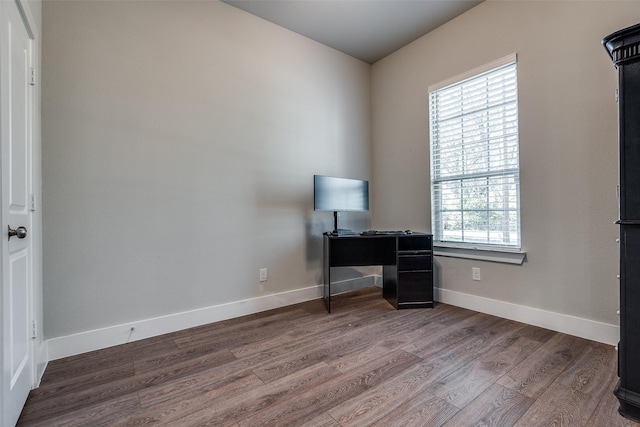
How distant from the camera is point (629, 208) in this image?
4.46 feet

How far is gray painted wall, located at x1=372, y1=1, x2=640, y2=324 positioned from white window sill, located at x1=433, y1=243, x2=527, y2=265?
62 millimetres

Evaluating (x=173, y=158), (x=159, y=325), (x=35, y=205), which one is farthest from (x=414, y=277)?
(x=35, y=205)

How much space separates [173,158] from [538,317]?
3274 millimetres

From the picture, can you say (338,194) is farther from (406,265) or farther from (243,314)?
(243,314)

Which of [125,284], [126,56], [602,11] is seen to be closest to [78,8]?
[126,56]

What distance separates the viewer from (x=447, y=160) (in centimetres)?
305

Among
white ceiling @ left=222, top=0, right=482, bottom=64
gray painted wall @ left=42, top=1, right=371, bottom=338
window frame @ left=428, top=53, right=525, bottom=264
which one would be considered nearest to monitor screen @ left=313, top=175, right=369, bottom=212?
gray painted wall @ left=42, top=1, right=371, bottom=338

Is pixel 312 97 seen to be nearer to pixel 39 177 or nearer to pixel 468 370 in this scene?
pixel 39 177

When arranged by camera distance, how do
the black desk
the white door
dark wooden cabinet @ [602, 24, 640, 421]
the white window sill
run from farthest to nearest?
the black desk < the white window sill < dark wooden cabinet @ [602, 24, 640, 421] < the white door

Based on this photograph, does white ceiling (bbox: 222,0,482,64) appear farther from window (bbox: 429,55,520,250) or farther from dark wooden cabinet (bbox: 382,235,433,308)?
dark wooden cabinet (bbox: 382,235,433,308)

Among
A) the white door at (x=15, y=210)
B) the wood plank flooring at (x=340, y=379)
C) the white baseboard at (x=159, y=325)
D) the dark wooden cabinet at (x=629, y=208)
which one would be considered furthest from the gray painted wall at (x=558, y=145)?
the white door at (x=15, y=210)

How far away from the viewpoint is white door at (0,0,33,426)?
1.23 metres

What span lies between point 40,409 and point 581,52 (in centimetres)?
405

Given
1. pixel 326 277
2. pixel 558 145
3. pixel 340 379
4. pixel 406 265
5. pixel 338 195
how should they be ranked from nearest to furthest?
pixel 340 379 < pixel 558 145 < pixel 406 265 < pixel 338 195 < pixel 326 277
